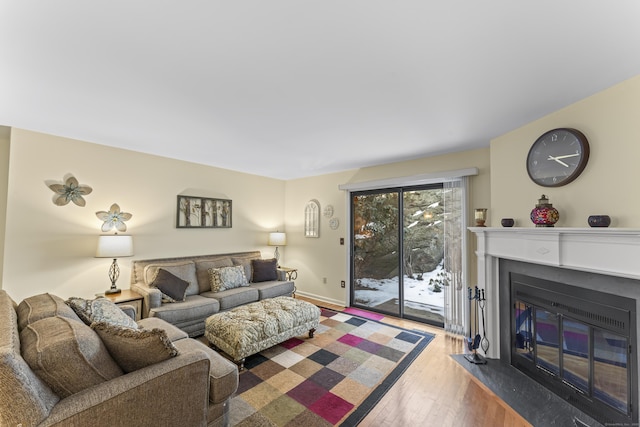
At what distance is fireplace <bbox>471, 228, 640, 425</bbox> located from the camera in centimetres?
172

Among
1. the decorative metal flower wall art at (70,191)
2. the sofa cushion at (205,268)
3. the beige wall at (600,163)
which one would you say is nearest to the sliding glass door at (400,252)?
the beige wall at (600,163)

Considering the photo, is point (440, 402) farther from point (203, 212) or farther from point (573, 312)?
point (203, 212)

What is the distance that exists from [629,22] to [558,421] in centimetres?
252

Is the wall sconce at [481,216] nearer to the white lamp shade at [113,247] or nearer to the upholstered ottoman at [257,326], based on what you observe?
the upholstered ottoman at [257,326]

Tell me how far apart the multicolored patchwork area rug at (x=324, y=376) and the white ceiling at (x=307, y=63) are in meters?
2.43

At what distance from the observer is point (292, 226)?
5.43m

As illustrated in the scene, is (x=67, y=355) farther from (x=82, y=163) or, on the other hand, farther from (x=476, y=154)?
(x=476, y=154)

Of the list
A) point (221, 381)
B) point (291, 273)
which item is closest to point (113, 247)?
point (221, 381)

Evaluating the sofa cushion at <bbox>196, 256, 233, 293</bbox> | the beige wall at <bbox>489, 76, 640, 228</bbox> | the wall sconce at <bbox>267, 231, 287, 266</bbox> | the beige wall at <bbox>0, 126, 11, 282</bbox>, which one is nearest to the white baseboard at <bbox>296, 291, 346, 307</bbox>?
the wall sconce at <bbox>267, 231, 287, 266</bbox>

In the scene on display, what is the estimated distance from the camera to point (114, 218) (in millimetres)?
3354

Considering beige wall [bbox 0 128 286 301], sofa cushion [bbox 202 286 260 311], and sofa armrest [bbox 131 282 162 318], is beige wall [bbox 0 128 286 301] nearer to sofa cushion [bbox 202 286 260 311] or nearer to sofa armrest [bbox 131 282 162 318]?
Result: sofa armrest [bbox 131 282 162 318]

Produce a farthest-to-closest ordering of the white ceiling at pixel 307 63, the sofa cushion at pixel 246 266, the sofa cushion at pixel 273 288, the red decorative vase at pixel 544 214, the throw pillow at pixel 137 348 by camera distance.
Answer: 1. the sofa cushion at pixel 246 266
2. the sofa cushion at pixel 273 288
3. the red decorative vase at pixel 544 214
4. the throw pillow at pixel 137 348
5. the white ceiling at pixel 307 63

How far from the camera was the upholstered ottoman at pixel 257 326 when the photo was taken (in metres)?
2.48

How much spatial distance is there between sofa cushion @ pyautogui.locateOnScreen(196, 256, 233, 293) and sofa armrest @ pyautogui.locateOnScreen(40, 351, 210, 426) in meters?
2.45
